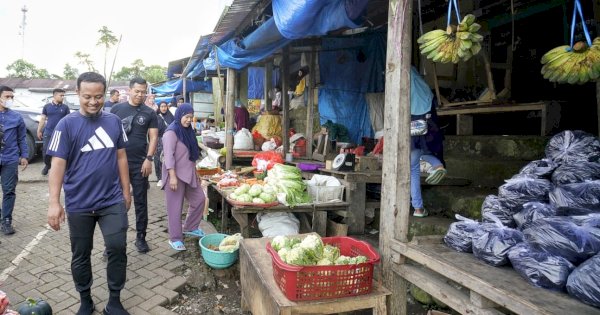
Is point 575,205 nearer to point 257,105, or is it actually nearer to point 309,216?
point 309,216

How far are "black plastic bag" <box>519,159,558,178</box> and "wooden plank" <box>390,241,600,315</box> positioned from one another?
1143 mm

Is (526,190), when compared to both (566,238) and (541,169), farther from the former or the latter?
(566,238)

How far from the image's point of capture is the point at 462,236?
317cm

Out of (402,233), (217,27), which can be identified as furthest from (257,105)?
(402,233)

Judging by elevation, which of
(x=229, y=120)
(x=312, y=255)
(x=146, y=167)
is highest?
(x=229, y=120)

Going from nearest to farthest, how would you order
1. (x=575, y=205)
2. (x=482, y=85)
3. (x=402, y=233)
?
(x=575, y=205)
(x=402, y=233)
(x=482, y=85)

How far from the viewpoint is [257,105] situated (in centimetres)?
1548

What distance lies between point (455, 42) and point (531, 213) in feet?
5.03

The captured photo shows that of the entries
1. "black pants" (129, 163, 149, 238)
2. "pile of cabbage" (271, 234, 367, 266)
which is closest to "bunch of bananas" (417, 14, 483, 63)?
"pile of cabbage" (271, 234, 367, 266)

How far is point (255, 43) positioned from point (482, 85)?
16.2 feet

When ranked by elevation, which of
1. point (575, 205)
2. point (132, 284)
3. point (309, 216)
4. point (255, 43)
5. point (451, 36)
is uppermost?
point (255, 43)

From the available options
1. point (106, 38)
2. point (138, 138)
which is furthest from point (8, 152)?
point (106, 38)

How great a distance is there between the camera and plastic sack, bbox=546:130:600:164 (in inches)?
137

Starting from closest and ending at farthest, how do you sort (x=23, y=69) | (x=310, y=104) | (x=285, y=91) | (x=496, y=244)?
(x=496, y=244) → (x=310, y=104) → (x=285, y=91) → (x=23, y=69)
